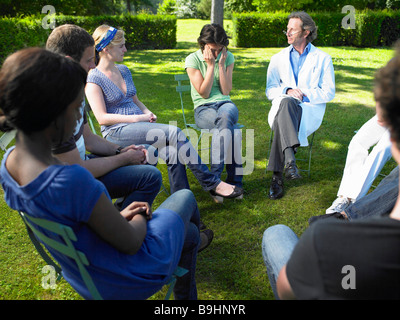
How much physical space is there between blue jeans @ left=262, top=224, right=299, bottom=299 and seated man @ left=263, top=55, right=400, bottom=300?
0.50m

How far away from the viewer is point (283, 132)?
12.4 ft

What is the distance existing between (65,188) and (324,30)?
61.7 feet

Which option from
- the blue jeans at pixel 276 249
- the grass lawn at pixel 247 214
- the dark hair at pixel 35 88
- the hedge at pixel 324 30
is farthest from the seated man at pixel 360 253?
→ the hedge at pixel 324 30

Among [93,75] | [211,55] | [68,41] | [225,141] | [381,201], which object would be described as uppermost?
[68,41]

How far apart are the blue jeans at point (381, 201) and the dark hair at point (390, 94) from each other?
1628 mm

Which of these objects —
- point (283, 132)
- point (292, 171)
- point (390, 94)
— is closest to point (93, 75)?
point (283, 132)

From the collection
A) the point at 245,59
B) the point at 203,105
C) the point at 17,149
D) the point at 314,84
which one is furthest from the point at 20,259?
the point at 245,59

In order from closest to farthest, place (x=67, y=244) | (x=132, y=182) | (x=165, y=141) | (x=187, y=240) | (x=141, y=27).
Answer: (x=67, y=244) → (x=187, y=240) → (x=132, y=182) → (x=165, y=141) → (x=141, y=27)

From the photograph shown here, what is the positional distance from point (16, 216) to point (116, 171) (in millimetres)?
1566

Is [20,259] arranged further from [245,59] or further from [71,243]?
[245,59]

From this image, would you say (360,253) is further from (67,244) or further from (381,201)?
(381,201)

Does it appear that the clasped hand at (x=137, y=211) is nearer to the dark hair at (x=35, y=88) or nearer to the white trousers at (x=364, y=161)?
the dark hair at (x=35, y=88)

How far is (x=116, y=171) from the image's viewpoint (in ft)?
8.48

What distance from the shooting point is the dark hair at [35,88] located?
4.13ft
